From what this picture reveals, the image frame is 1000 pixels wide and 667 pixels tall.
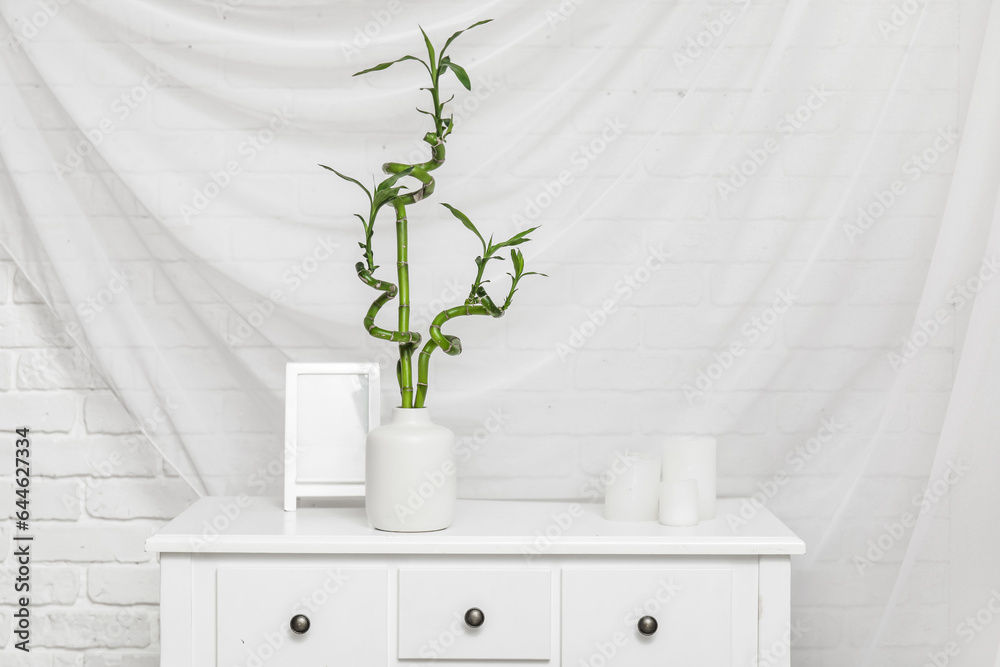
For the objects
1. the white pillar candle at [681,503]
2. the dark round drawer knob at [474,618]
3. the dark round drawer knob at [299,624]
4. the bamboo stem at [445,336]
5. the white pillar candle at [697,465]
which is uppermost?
the bamboo stem at [445,336]

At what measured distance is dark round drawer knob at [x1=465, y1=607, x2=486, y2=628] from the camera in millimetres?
1291

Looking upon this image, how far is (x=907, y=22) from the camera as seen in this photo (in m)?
1.44

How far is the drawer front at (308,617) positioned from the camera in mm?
1305

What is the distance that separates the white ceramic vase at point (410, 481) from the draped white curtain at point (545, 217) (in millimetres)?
184

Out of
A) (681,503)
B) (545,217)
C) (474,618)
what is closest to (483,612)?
(474,618)

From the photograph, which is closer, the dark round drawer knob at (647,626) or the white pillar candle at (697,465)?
the dark round drawer knob at (647,626)

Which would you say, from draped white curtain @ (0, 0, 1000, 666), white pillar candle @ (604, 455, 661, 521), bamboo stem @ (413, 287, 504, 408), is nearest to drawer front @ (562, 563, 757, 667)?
white pillar candle @ (604, 455, 661, 521)

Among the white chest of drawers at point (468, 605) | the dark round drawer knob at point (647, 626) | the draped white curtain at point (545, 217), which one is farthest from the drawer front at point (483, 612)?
the draped white curtain at point (545, 217)

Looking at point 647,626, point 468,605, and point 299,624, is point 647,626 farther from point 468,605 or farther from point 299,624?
point 299,624

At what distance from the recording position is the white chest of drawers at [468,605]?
1.30 meters

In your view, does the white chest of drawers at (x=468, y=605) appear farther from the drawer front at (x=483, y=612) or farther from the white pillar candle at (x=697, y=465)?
the white pillar candle at (x=697, y=465)

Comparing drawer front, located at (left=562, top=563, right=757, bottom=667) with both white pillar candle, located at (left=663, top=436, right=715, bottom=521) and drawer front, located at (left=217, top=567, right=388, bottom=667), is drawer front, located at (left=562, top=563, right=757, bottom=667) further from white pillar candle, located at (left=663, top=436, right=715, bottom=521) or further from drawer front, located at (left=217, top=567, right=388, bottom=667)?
drawer front, located at (left=217, top=567, right=388, bottom=667)

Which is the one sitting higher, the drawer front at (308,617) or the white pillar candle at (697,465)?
the white pillar candle at (697,465)

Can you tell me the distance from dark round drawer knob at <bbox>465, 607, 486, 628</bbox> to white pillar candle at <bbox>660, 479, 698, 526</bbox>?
31cm
